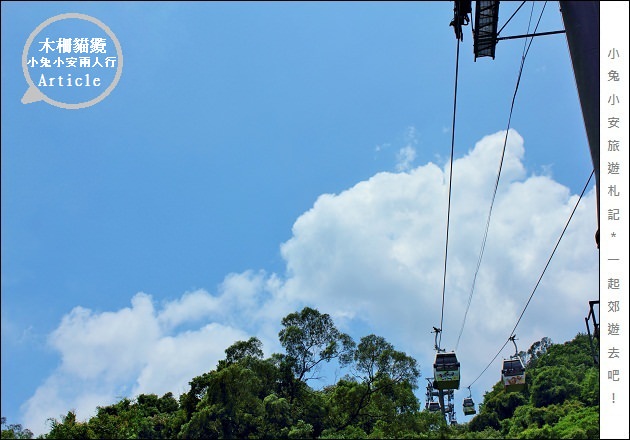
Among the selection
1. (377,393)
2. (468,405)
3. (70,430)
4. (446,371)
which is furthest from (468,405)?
(70,430)

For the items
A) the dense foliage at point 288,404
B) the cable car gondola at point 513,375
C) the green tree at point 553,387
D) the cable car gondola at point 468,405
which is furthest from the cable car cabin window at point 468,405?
the cable car gondola at point 513,375

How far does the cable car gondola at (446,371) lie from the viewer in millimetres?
26578

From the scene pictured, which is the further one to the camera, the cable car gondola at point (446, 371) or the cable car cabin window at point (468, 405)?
the cable car cabin window at point (468, 405)

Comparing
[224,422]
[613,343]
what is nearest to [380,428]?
[224,422]

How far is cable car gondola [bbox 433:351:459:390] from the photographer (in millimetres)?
26578

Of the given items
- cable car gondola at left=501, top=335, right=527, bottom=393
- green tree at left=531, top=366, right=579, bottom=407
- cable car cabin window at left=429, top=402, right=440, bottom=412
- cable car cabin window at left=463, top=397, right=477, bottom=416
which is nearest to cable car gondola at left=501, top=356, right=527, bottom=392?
cable car gondola at left=501, top=335, right=527, bottom=393

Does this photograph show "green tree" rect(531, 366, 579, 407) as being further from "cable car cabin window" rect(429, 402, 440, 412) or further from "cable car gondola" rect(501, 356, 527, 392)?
"cable car gondola" rect(501, 356, 527, 392)

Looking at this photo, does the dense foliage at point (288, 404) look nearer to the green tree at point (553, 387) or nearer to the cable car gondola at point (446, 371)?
the cable car gondola at point (446, 371)

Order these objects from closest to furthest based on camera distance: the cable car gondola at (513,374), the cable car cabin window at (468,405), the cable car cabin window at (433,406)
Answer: the cable car gondola at (513,374) < the cable car cabin window at (468,405) < the cable car cabin window at (433,406)

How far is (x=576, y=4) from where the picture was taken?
9609 millimetres

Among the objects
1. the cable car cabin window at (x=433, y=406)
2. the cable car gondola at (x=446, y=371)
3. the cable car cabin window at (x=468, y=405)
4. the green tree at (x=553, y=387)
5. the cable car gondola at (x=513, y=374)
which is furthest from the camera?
the green tree at (x=553, y=387)

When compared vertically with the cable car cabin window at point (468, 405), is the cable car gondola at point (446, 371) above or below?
above

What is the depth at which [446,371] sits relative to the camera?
26.7 meters

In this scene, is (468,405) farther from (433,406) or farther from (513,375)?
(513,375)
